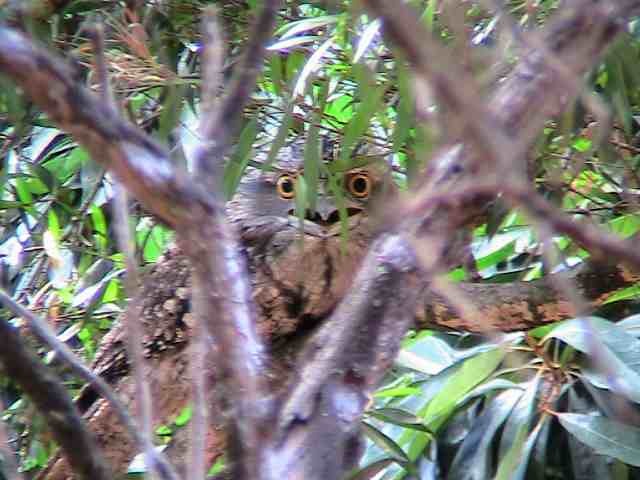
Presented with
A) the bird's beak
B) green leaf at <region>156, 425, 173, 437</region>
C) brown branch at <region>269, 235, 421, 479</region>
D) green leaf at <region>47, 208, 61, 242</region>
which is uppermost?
brown branch at <region>269, 235, 421, 479</region>

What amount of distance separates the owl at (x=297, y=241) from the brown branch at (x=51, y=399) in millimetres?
922

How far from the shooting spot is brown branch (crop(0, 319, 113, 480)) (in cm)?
57

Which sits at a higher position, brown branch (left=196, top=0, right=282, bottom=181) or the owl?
brown branch (left=196, top=0, right=282, bottom=181)

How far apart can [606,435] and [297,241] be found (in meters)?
0.58

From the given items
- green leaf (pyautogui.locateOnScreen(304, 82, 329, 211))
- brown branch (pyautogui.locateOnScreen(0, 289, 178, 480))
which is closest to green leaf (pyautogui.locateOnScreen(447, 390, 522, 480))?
green leaf (pyautogui.locateOnScreen(304, 82, 329, 211))

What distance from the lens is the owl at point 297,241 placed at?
5.03 feet

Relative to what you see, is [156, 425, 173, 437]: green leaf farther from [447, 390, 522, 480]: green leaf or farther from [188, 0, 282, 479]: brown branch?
[188, 0, 282, 479]: brown branch

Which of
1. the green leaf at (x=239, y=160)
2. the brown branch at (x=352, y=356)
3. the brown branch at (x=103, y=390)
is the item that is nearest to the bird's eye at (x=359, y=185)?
the green leaf at (x=239, y=160)

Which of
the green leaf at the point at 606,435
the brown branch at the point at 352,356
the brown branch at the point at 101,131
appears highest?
the brown branch at the point at 101,131

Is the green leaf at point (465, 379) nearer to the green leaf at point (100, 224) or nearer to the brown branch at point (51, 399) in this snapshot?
the green leaf at point (100, 224)

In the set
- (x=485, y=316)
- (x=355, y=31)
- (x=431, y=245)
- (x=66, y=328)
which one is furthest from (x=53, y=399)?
(x=66, y=328)

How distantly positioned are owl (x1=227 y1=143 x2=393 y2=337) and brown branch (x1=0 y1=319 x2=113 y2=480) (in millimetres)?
922

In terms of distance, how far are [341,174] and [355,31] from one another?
1.04 feet

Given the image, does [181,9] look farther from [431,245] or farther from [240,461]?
[240,461]
